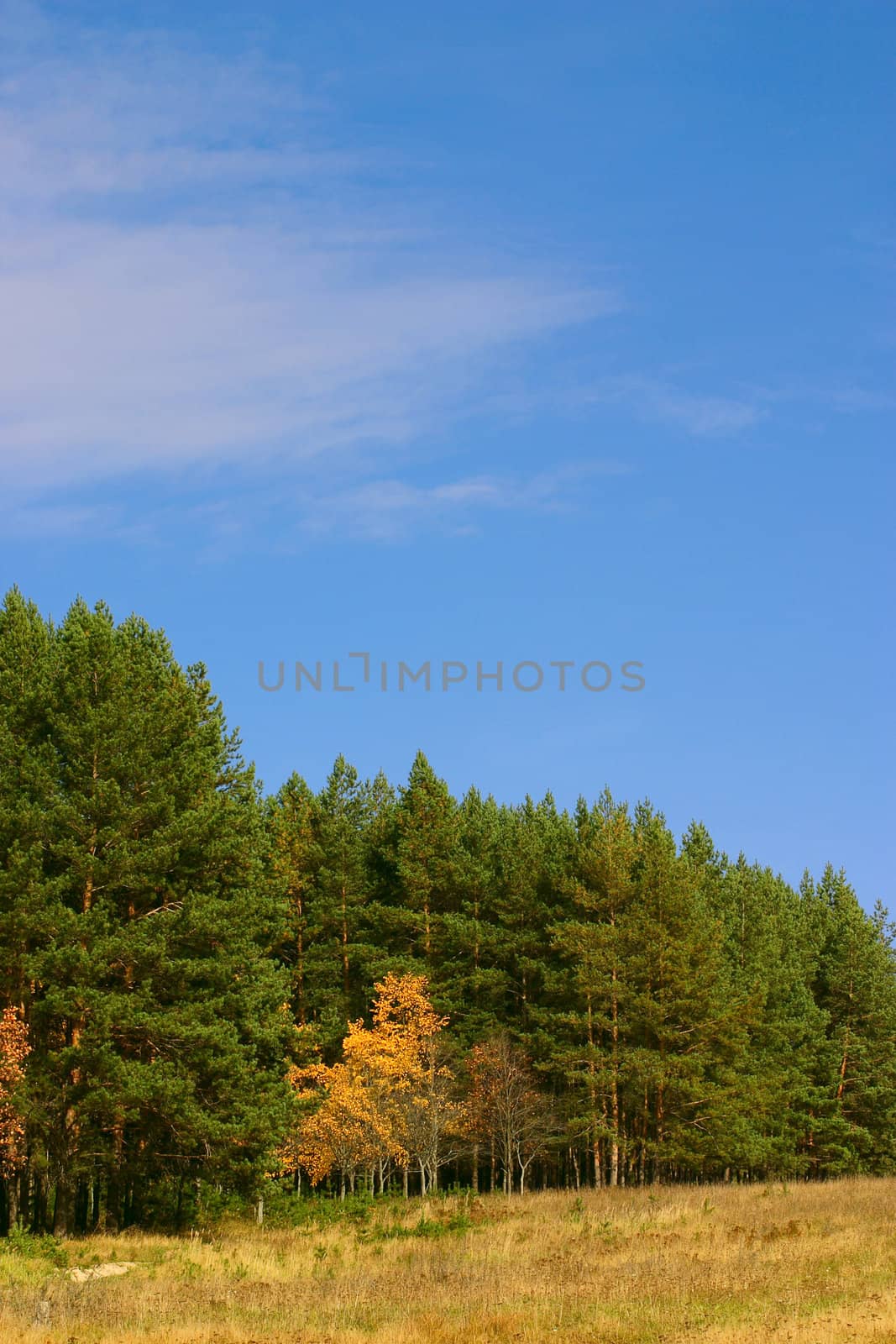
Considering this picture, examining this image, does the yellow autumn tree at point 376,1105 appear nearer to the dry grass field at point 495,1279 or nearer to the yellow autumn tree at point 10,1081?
the dry grass field at point 495,1279

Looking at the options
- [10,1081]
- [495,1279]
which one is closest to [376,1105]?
[10,1081]

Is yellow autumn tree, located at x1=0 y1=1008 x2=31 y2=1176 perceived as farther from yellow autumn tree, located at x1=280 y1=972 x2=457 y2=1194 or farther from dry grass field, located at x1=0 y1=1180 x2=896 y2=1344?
yellow autumn tree, located at x1=280 y1=972 x2=457 y2=1194

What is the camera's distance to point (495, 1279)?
20938 mm

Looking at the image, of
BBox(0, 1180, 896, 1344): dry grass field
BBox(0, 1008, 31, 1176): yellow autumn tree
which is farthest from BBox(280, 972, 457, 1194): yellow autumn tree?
BBox(0, 1008, 31, 1176): yellow autumn tree

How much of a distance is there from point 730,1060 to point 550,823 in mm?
21519

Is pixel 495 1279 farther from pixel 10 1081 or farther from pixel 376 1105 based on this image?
pixel 376 1105

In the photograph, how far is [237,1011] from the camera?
116ft

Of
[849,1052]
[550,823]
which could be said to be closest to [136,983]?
[550,823]

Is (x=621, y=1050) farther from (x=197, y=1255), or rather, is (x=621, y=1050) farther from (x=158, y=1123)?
(x=197, y=1255)

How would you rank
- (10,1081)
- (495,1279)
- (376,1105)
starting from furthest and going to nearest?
(376,1105), (10,1081), (495,1279)

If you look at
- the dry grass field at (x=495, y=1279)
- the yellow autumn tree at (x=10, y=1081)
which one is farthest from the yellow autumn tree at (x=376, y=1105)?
the yellow autumn tree at (x=10, y=1081)

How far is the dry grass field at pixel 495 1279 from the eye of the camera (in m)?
16.4

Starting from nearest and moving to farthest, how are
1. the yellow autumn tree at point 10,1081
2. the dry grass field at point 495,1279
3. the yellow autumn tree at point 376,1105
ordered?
the dry grass field at point 495,1279, the yellow autumn tree at point 10,1081, the yellow autumn tree at point 376,1105

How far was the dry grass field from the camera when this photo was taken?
53.9 ft
